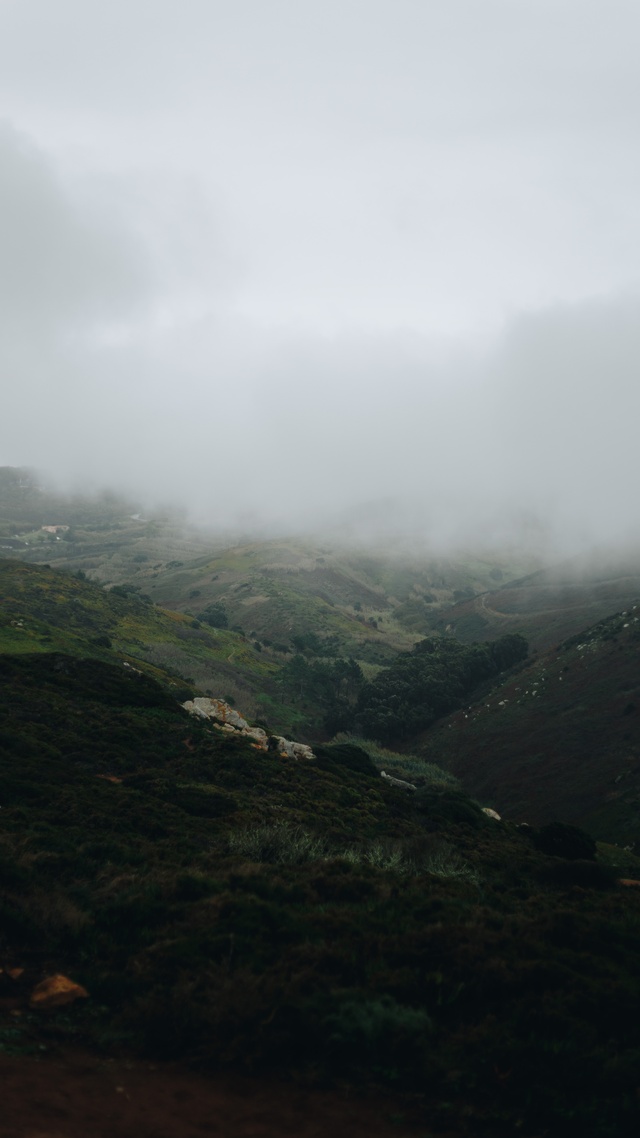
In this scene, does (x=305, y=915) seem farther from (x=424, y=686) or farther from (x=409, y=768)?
(x=424, y=686)

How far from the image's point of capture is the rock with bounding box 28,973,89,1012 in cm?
895

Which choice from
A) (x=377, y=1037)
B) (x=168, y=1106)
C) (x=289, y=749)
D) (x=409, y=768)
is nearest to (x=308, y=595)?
(x=409, y=768)

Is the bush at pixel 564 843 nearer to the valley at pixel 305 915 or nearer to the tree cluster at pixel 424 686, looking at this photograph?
the valley at pixel 305 915

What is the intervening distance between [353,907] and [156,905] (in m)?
3.68

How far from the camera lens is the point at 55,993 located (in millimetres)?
9117

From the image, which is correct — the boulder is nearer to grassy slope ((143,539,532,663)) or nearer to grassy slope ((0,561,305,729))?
grassy slope ((0,561,305,729))

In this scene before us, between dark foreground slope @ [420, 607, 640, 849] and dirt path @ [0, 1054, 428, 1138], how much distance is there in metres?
35.2

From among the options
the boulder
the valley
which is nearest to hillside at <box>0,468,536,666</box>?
the boulder

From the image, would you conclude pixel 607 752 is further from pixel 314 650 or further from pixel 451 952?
pixel 314 650

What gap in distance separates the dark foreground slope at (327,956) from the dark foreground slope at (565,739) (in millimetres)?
25755

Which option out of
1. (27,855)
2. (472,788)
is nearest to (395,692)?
(472,788)

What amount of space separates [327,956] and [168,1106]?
326 centimetres

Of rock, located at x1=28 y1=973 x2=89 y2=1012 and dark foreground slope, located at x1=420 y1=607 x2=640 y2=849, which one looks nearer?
rock, located at x1=28 y1=973 x2=89 y2=1012

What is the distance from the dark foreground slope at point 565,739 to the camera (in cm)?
4350
